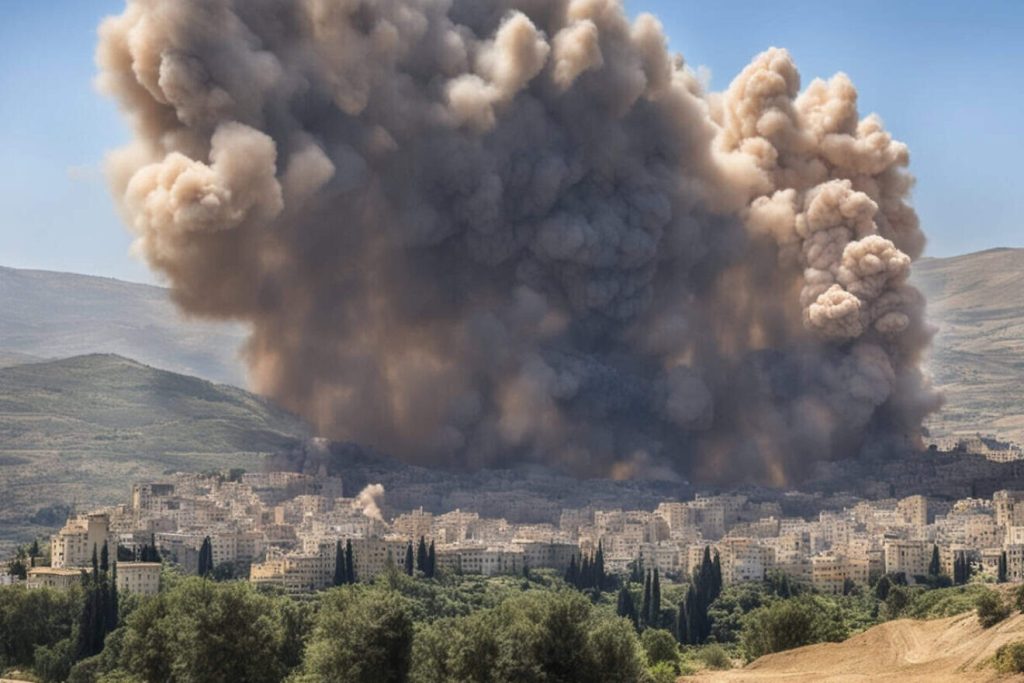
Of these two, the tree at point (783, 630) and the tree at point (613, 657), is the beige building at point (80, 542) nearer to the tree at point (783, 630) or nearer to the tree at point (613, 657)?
the tree at point (783, 630)

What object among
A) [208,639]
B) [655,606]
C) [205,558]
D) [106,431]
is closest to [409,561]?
[205,558]

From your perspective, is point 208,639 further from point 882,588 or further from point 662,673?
point 882,588

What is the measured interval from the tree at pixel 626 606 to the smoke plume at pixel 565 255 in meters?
22.8

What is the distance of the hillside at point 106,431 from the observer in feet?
372

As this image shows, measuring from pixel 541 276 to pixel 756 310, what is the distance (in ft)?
35.4

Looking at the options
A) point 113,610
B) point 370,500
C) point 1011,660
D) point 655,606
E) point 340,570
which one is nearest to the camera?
point 1011,660

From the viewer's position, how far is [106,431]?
13275 centimetres

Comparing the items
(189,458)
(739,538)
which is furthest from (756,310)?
(189,458)

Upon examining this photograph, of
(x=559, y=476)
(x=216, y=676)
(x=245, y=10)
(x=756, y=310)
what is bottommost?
(x=216, y=676)

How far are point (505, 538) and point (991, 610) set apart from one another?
4315cm

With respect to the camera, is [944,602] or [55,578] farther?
[55,578]

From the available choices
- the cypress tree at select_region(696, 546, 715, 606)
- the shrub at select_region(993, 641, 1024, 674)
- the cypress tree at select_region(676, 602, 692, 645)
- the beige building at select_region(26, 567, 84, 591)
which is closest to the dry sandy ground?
the shrub at select_region(993, 641, 1024, 674)

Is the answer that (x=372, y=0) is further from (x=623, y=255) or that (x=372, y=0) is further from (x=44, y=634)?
(x=44, y=634)

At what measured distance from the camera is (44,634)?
63.7 meters
